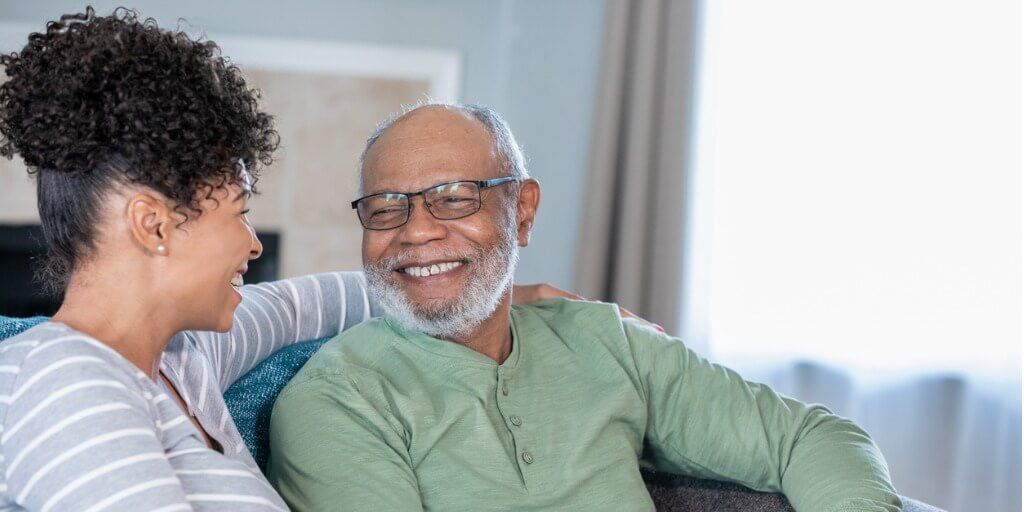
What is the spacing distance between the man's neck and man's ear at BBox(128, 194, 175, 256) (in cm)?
67

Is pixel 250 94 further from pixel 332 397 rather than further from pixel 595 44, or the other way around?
pixel 595 44

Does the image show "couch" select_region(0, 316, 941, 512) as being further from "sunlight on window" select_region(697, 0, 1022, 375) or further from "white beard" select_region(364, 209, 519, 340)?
"sunlight on window" select_region(697, 0, 1022, 375)

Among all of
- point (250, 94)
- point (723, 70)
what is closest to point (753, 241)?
point (723, 70)

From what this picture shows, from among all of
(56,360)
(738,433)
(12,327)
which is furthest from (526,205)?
(56,360)

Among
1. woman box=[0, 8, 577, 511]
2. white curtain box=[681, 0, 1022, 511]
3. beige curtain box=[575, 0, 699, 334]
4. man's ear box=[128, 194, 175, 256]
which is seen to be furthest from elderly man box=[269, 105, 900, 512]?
beige curtain box=[575, 0, 699, 334]

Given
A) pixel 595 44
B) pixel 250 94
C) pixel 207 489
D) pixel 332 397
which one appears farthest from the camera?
pixel 595 44

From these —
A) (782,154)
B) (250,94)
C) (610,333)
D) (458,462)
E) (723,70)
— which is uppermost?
(723,70)

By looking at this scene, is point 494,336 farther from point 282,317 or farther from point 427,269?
point 282,317

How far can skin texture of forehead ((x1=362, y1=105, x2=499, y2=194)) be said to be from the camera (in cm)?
167

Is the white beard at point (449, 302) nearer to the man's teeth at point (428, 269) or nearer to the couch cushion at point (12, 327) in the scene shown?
the man's teeth at point (428, 269)

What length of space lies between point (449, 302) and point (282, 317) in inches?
10.6

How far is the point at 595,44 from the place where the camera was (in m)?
3.84

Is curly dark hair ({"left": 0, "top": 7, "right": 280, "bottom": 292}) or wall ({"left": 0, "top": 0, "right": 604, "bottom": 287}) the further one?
wall ({"left": 0, "top": 0, "right": 604, "bottom": 287})

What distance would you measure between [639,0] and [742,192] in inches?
33.4
